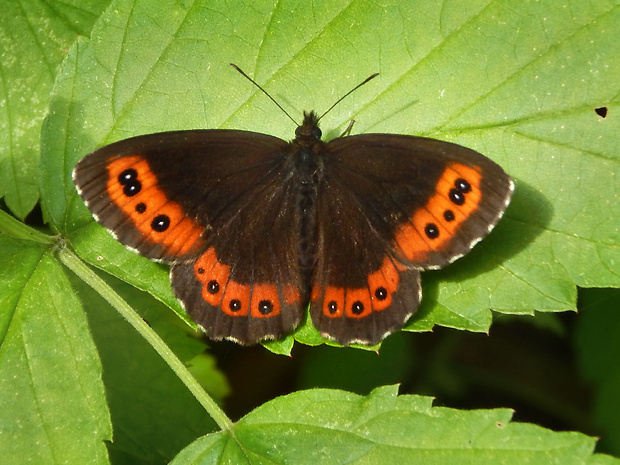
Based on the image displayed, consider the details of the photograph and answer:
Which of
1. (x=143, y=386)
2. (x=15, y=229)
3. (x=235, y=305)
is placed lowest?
(x=143, y=386)

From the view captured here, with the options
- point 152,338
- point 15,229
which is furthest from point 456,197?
point 15,229

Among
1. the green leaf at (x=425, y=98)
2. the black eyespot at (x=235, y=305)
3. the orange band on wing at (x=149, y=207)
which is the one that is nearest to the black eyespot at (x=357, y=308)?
the green leaf at (x=425, y=98)

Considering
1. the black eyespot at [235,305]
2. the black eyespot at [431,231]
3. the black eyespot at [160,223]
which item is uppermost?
the black eyespot at [431,231]

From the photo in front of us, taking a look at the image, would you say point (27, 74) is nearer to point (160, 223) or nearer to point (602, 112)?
point (160, 223)

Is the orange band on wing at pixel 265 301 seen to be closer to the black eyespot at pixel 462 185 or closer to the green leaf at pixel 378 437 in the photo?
the green leaf at pixel 378 437

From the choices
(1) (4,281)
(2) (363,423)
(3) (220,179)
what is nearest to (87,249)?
(1) (4,281)

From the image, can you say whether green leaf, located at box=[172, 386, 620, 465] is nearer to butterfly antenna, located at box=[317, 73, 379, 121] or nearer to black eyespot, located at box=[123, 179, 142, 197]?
black eyespot, located at box=[123, 179, 142, 197]

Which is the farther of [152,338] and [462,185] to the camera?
[152,338]

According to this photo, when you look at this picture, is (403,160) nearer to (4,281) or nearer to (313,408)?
(313,408)
